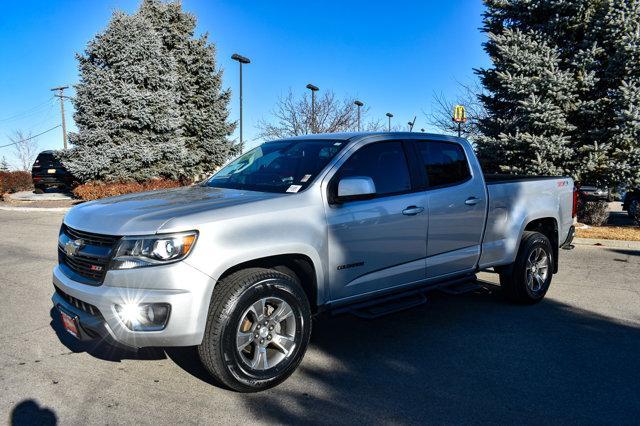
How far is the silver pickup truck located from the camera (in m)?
3.03

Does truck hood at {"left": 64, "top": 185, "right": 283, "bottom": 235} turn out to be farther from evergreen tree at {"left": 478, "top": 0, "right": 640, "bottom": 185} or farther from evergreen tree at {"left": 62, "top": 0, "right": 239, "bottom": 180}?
evergreen tree at {"left": 62, "top": 0, "right": 239, "bottom": 180}

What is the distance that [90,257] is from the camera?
3.25m

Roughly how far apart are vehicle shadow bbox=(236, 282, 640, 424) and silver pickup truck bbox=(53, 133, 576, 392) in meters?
0.40

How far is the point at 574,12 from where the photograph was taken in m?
11.7

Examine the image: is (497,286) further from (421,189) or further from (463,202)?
(421,189)

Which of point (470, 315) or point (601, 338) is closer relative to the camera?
point (601, 338)

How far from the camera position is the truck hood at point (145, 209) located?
3.10m

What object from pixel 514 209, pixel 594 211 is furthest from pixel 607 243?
pixel 514 209

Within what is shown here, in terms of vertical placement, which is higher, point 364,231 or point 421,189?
point 421,189

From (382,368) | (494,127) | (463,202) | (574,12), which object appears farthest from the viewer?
(494,127)

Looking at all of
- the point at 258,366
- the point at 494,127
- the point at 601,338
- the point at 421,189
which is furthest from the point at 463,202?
the point at 494,127

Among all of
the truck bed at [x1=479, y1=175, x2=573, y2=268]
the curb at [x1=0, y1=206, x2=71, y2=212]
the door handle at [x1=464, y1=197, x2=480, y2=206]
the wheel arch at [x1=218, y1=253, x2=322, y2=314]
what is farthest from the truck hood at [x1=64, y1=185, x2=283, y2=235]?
the curb at [x1=0, y1=206, x2=71, y2=212]

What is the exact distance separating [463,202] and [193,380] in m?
2.88

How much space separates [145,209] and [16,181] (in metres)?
26.0
